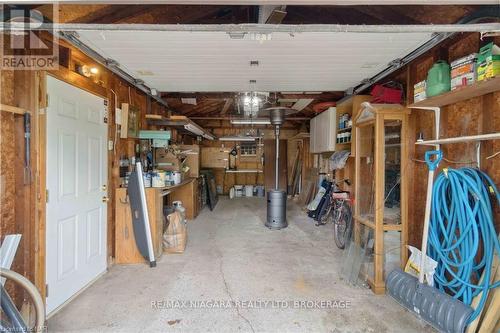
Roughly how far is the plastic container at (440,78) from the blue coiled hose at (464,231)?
2.04 feet

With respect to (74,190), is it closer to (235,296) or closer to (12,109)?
(12,109)

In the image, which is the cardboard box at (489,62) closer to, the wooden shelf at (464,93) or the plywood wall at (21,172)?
the wooden shelf at (464,93)

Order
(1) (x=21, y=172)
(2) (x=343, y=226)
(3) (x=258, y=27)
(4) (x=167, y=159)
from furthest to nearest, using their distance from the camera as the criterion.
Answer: (4) (x=167, y=159)
(2) (x=343, y=226)
(1) (x=21, y=172)
(3) (x=258, y=27)

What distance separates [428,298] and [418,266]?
0.99 feet

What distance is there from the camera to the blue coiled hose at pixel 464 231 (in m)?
1.67

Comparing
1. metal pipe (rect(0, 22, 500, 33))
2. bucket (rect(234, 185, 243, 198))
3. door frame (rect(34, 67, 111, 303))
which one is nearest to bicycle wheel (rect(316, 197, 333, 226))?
metal pipe (rect(0, 22, 500, 33))

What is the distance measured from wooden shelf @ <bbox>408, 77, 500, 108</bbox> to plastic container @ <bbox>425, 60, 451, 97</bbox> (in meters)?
0.07

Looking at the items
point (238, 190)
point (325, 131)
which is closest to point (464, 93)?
point (325, 131)

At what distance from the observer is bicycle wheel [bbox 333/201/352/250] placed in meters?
3.59

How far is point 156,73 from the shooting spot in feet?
8.86

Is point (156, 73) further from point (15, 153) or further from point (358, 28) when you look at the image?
point (358, 28)

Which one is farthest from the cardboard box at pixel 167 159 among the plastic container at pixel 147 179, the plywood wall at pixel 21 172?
the plywood wall at pixel 21 172

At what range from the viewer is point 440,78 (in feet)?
6.24

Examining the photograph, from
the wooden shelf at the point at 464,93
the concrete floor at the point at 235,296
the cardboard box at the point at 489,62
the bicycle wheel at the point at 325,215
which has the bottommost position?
the concrete floor at the point at 235,296
